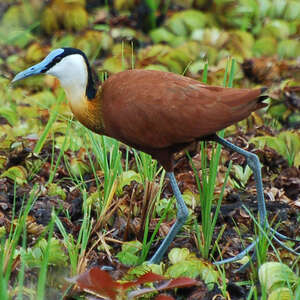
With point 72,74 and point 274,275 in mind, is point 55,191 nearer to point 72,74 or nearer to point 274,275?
point 72,74

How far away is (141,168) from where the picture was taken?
160 inches

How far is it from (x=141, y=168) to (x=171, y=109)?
685 millimetres

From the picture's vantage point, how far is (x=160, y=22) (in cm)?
708

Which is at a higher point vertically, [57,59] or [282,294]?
[57,59]

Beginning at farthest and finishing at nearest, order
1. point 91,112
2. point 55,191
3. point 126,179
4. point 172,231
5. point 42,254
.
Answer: point 55,191 < point 126,179 < point 91,112 < point 172,231 < point 42,254

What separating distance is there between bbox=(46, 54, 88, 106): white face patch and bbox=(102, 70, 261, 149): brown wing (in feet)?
0.99

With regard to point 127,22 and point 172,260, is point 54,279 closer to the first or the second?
point 172,260

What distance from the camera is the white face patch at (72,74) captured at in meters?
3.80

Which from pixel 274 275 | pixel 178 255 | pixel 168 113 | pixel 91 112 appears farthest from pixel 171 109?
pixel 274 275

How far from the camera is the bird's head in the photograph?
3.79 meters

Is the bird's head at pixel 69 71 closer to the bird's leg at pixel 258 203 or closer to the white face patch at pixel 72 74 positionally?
the white face patch at pixel 72 74

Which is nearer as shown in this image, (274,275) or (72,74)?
(274,275)

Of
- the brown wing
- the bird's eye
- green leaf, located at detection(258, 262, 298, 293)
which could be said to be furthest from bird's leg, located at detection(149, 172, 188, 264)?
the bird's eye

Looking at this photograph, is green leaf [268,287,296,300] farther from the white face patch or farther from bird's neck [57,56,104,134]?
the white face patch
